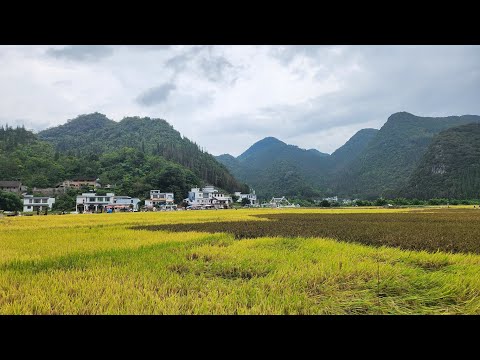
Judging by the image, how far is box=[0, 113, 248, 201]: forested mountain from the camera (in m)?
21.0

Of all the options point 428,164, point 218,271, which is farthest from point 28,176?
point 428,164

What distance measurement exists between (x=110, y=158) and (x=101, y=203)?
1841 cm

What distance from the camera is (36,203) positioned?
72.4 ft

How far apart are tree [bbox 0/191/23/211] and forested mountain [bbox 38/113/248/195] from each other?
25551 millimetres

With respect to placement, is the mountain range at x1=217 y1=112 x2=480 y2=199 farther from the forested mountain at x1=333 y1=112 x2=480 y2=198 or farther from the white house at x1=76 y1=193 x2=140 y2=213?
the white house at x1=76 y1=193 x2=140 y2=213

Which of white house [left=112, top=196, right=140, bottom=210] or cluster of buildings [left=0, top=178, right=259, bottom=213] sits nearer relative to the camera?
cluster of buildings [left=0, top=178, right=259, bottom=213]

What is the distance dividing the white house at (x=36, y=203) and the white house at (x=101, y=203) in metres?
4.82

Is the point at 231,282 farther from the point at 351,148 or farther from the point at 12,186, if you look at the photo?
the point at 351,148

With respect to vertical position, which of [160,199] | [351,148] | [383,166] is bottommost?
[160,199]

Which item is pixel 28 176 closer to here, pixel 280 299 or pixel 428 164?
pixel 280 299

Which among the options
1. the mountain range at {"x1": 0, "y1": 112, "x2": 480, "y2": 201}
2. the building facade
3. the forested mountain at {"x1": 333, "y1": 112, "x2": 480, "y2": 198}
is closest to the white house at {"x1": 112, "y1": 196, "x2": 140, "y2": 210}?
the mountain range at {"x1": 0, "y1": 112, "x2": 480, "y2": 201}

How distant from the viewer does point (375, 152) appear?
69750mm

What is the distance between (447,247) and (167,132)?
9373cm

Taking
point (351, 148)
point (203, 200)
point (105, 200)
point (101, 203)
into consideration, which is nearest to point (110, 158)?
point (105, 200)
